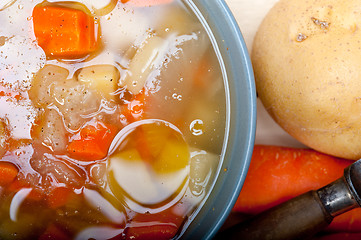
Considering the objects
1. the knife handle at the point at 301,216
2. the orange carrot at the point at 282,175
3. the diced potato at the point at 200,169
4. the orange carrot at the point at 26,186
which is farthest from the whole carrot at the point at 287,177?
the orange carrot at the point at 26,186

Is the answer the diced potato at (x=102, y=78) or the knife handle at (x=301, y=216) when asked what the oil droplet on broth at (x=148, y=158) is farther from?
the knife handle at (x=301, y=216)

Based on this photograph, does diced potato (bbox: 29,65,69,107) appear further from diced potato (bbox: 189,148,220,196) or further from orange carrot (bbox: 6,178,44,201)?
diced potato (bbox: 189,148,220,196)

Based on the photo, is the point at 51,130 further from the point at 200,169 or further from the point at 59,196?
the point at 200,169

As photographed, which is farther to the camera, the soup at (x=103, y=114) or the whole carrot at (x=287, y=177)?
the whole carrot at (x=287, y=177)

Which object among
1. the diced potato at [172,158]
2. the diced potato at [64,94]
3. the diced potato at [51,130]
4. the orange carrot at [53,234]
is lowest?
the orange carrot at [53,234]

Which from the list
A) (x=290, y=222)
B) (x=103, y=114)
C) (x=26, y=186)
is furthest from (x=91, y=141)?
(x=290, y=222)

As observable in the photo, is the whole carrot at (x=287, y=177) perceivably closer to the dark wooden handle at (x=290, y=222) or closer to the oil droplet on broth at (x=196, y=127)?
the dark wooden handle at (x=290, y=222)

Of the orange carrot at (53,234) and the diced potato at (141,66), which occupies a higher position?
the diced potato at (141,66)
